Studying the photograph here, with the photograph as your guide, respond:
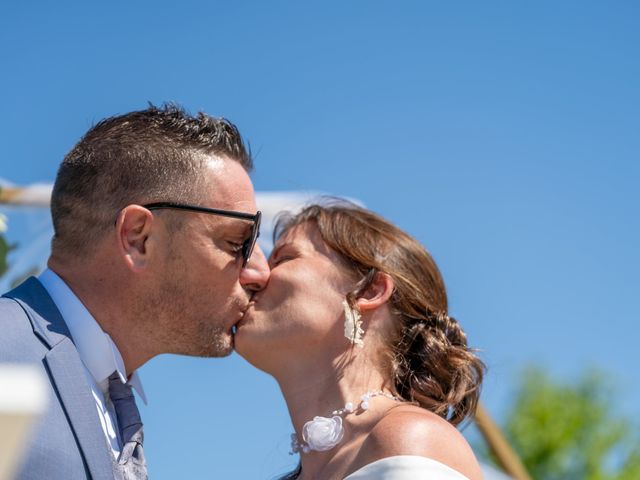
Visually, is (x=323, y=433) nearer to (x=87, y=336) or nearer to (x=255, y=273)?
(x=255, y=273)

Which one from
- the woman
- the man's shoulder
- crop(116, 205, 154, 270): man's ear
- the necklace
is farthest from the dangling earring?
the man's shoulder

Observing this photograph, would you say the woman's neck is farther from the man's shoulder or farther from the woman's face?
the man's shoulder

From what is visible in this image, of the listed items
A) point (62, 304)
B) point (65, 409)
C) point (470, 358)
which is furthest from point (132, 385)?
point (470, 358)

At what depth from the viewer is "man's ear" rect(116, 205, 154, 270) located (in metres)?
3.64

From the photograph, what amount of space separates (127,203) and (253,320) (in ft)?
2.78

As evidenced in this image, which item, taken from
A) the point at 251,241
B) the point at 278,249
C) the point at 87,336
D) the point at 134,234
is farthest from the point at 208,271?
the point at 278,249

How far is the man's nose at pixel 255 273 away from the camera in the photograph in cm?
410

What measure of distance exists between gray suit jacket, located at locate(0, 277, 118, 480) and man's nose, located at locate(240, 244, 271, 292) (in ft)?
3.41

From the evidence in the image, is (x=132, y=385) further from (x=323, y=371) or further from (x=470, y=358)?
(x=470, y=358)

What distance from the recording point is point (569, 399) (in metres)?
26.2

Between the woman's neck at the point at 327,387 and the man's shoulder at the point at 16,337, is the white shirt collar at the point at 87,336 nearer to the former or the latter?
the man's shoulder at the point at 16,337

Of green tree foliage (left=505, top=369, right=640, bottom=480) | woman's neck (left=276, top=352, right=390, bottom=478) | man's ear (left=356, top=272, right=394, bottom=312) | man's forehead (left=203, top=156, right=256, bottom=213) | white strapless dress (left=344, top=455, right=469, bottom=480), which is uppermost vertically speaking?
man's forehead (left=203, top=156, right=256, bottom=213)

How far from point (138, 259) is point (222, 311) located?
52cm

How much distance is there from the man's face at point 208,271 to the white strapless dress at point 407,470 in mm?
976
